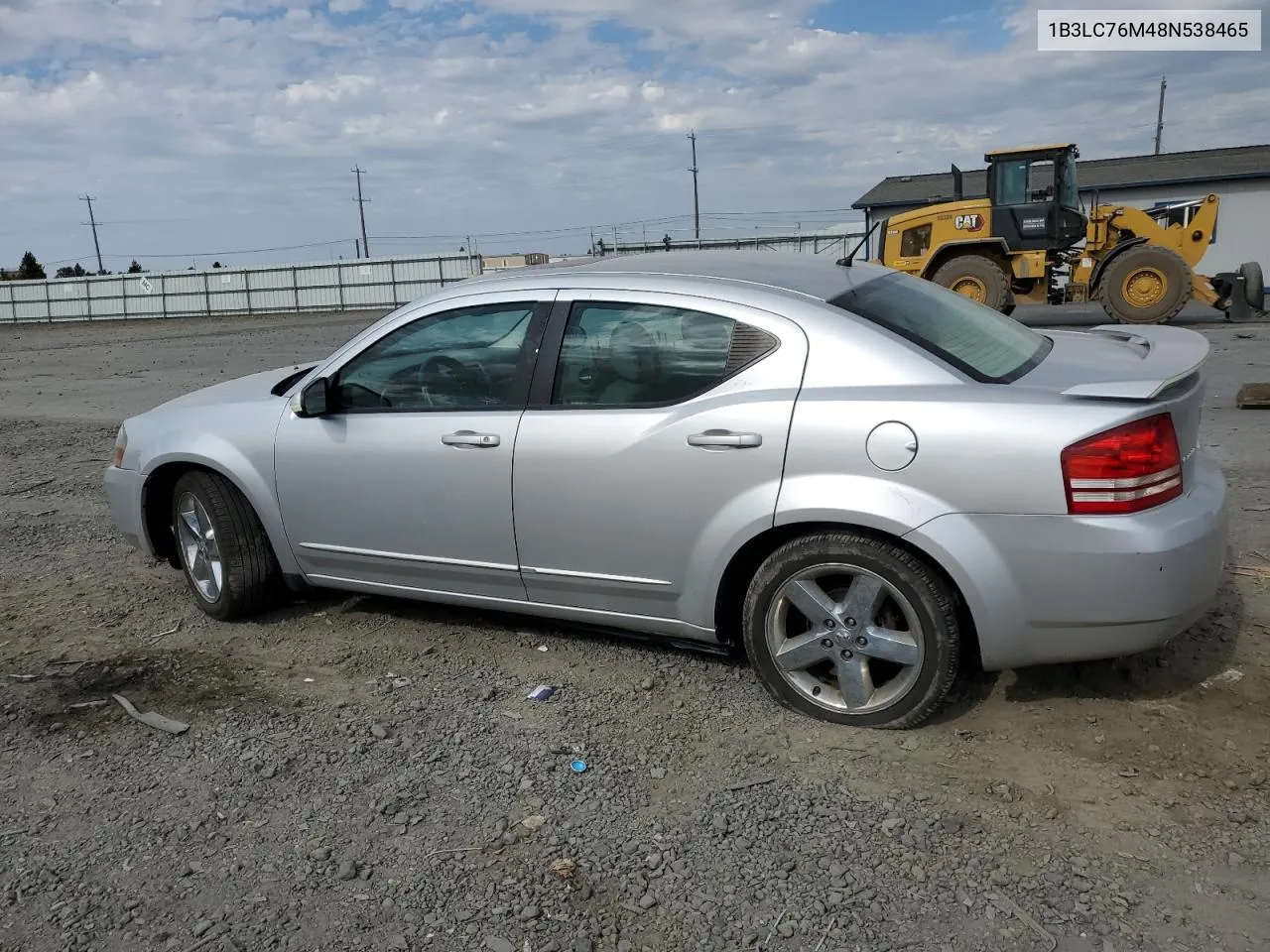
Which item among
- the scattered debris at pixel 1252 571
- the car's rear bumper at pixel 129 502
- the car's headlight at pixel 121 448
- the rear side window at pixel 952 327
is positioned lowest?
the scattered debris at pixel 1252 571

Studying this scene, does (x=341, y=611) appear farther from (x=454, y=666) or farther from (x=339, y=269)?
(x=339, y=269)

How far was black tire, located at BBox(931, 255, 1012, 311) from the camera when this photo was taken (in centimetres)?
1609

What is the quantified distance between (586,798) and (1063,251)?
645 inches

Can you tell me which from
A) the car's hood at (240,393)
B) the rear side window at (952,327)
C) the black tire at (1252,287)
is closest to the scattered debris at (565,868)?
the rear side window at (952,327)

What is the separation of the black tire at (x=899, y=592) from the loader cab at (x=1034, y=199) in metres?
15.0

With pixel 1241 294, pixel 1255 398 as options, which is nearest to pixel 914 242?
pixel 1241 294

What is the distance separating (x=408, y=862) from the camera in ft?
9.46

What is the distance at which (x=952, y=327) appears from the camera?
3.71 metres

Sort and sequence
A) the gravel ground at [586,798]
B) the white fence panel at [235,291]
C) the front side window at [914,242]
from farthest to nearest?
the white fence panel at [235,291] < the front side window at [914,242] < the gravel ground at [586,798]

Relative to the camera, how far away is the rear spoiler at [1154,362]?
3.04m

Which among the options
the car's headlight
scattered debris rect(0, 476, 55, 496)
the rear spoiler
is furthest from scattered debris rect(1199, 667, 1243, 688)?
scattered debris rect(0, 476, 55, 496)

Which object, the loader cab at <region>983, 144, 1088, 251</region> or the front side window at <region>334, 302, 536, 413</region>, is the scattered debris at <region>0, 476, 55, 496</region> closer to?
the front side window at <region>334, 302, 536, 413</region>

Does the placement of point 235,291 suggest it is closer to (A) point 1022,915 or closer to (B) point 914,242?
(B) point 914,242

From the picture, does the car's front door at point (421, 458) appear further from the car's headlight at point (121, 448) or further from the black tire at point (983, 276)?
the black tire at point (983, 276)
